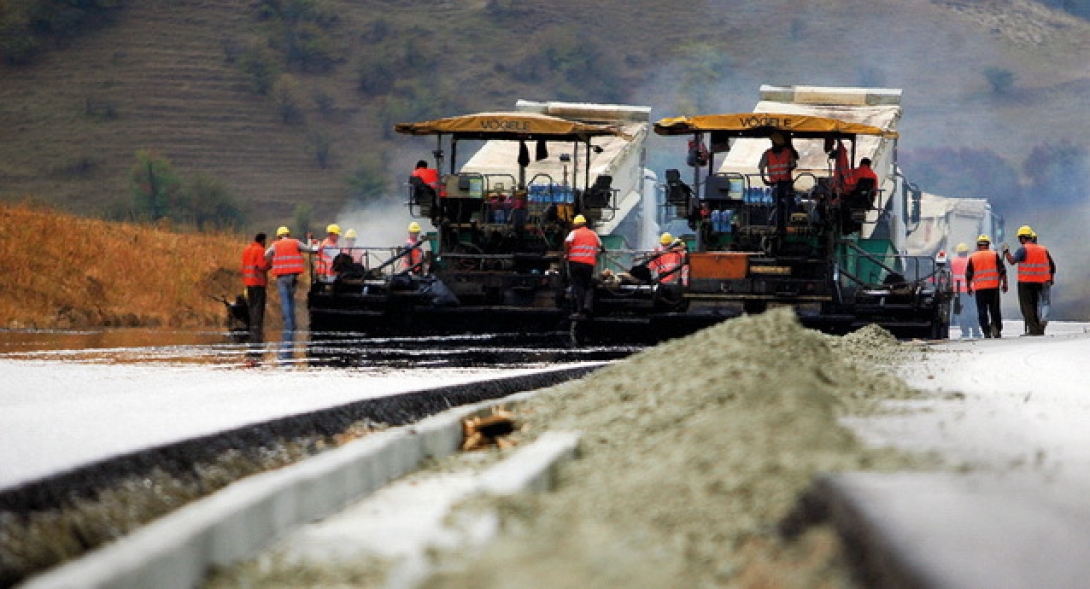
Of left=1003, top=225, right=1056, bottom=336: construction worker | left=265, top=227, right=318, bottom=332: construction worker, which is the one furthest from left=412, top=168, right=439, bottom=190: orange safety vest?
left=1003, top=225, right=1056, bottom=336: construction worker

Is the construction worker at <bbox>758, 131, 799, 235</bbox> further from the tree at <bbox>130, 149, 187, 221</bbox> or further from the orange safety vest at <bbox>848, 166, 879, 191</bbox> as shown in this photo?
the tree at <bbox>130, 149, 187, 221</bbox>

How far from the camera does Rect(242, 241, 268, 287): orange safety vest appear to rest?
75.6ft

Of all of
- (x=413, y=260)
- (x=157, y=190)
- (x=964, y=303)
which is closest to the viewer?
(x=413, y=260)

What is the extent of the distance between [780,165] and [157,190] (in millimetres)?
47810

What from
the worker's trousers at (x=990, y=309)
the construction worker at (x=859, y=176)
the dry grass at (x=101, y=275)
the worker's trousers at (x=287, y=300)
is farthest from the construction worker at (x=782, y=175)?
the dry grass at (x=101, y=275)

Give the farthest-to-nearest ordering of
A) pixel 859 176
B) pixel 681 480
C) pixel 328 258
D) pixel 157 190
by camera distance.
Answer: pixel 157 190, pixel 328 258, pixel 859 176, pixel 681 480

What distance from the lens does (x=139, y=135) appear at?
7094 cm

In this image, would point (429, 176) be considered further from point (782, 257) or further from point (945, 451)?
point (945, 451)

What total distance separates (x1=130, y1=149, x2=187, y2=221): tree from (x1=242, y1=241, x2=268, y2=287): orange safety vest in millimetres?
42896

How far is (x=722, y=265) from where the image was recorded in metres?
20.2

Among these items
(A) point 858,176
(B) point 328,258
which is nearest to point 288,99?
(B) point 328,258

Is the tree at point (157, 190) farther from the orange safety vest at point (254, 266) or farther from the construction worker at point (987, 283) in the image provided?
the construction worker at point (987, 283)

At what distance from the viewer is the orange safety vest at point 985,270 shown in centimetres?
2309

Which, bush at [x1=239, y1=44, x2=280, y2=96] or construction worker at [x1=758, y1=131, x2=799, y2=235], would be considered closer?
construction worker at [x1=758, y1=131, x2=799, y2=235]
